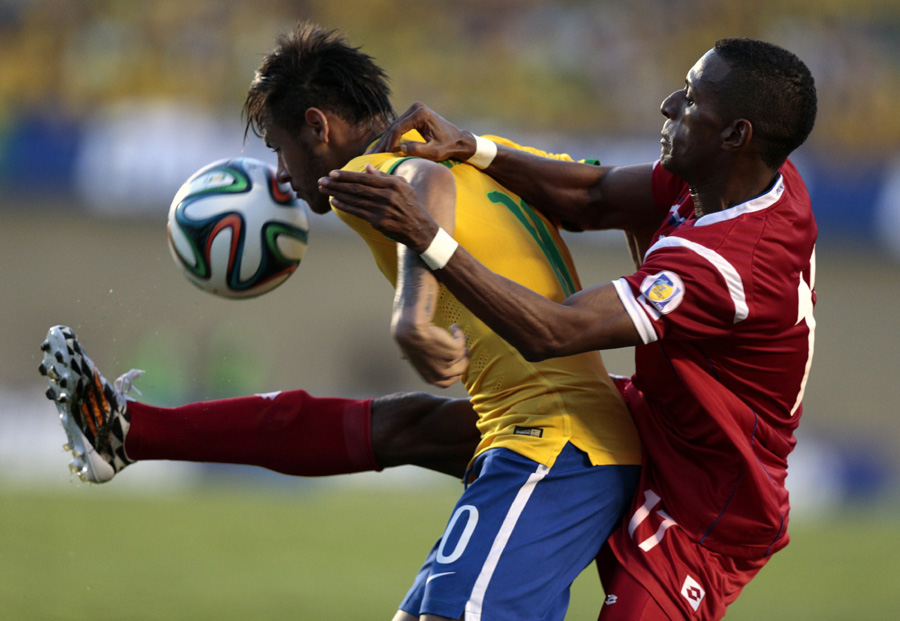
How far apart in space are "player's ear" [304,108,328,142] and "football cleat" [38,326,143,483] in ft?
4.03

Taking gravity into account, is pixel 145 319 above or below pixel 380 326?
above

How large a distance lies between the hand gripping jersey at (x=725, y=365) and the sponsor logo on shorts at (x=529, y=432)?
40 centimetres

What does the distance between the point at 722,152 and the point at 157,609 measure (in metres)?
4.58

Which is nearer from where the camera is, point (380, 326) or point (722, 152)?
point (722, 152)

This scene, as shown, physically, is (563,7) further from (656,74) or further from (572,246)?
(572,246)

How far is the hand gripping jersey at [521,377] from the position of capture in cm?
334

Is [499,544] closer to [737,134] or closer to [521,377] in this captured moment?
[521,377]

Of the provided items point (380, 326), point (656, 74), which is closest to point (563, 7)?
point (656, 74)

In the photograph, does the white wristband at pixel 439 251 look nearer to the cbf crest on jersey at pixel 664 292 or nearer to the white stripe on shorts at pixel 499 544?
the cbf crest on jersey at pixel 664 292

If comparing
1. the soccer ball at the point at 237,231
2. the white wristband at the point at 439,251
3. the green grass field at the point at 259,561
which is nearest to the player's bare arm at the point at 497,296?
the white wristband at the point at 439,251

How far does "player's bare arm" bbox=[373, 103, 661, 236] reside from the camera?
373cm

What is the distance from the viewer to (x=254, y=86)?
405 centimetres

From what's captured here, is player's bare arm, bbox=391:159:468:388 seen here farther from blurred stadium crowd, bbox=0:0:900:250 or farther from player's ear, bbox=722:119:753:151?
blurred stadium crowd, bbox=0:0:900:250

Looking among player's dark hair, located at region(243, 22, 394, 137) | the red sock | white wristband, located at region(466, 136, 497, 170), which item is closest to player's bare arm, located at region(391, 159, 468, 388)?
white wristband, located at region(466, 136, 497, 170)
